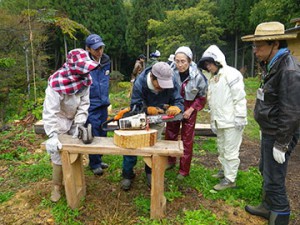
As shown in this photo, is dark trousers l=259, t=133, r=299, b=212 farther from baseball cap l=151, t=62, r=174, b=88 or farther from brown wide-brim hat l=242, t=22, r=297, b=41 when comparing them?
baseball cap l=151, t=62, r=174, b=88

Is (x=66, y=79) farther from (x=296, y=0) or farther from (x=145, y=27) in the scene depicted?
(x=145, y=27)

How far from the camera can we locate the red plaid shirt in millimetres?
2578

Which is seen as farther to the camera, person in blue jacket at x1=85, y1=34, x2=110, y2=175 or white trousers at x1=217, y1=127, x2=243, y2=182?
person in blue jacket at x1=85, y1=34, x2=110, y2=175

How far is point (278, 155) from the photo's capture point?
2.27 metres

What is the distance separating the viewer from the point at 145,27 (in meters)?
21.5

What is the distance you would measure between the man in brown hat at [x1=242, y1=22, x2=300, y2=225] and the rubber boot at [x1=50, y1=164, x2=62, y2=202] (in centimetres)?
226

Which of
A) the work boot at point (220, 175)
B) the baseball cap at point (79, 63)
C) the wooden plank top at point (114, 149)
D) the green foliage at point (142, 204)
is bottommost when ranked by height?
the green foliage at point (142, 204)

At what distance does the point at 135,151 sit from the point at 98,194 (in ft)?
3.47

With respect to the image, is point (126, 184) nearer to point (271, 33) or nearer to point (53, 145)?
point (53, 145)

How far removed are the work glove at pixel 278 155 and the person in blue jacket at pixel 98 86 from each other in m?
2.18

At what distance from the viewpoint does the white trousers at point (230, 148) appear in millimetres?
3129

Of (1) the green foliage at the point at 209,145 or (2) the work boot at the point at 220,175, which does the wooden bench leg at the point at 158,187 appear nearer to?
(2) the work boot at the point at 220,175

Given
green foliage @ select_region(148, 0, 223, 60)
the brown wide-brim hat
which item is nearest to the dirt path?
the brown wide-brim hat

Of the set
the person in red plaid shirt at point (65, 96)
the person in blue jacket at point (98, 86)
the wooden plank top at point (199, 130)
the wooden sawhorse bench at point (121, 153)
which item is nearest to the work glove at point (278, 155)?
the wooden sawhorse bench at point (121, 153)
